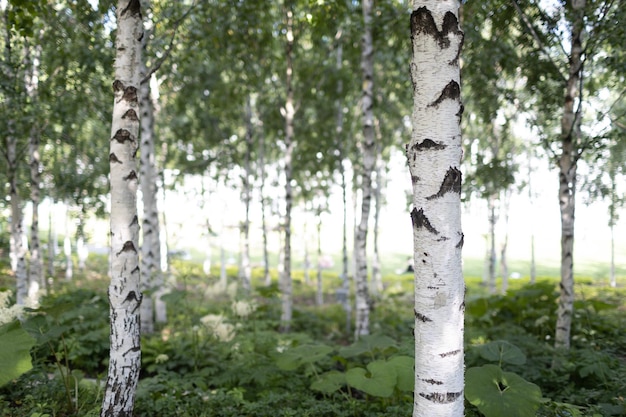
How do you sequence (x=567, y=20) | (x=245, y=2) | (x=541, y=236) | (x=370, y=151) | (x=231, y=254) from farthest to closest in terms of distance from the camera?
(x=541, y=236) < (x=231, y=254) < (x=245, y=2) < (x=370, y=151) < (x=567, y=20)

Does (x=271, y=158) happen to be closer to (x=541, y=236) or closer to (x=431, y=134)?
(x=431, y=134)

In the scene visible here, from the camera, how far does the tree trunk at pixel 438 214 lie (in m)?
1.99

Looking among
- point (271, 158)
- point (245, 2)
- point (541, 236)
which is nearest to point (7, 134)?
point (245, 2)

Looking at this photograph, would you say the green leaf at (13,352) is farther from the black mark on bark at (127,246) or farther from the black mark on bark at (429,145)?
the black mark on bark at (429,145)

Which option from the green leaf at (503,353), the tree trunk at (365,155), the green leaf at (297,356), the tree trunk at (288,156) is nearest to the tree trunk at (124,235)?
the green leaf at (297,356)

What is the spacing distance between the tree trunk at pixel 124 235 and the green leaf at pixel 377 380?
1902 mm

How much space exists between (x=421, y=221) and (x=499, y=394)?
1802mm

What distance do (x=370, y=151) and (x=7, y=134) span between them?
7.22 metres

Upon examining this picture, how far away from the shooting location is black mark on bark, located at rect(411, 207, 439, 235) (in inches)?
78.7

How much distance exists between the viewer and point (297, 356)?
174 inches

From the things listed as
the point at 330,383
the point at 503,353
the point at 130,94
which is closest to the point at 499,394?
the point at 503,353

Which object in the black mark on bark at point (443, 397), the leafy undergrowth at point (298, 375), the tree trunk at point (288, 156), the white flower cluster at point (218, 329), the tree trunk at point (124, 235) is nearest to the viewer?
the black mark on bark at point (443, 397)

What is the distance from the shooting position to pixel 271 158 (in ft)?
81.3

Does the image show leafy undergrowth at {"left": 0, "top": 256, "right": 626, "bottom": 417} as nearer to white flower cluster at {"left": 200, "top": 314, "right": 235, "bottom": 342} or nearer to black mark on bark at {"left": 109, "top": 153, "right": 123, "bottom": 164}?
white flower cluster at {"left": 200, "top": 314, "right": 235, "bottom": 342}
